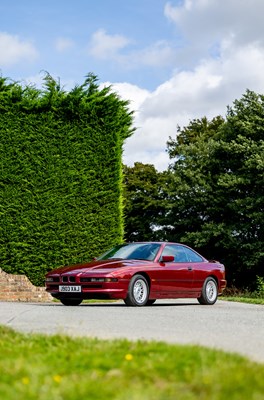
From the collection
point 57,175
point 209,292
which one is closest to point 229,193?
point 57,175

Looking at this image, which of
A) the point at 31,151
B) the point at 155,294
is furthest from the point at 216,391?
the point at 31,151

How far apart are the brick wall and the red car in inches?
147

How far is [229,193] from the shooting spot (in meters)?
40.8

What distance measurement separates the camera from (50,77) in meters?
22.1

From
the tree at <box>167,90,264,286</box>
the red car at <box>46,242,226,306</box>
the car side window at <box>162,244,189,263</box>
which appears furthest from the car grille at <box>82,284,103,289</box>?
the tree at <box>167,90,264,286</box>

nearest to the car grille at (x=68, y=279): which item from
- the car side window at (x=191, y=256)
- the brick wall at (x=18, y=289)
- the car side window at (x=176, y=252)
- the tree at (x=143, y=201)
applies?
the car side window at (x=176, y=252)

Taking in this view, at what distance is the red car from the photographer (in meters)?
15.0

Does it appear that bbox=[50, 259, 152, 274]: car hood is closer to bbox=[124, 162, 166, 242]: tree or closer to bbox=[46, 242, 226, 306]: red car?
bbox=[46, 242, 226, 306]: red car

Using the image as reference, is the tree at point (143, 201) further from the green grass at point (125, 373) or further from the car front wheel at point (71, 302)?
the green grass at point (125, 373)

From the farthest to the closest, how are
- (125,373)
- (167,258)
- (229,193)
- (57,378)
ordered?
(229,193)
(167,258)
(125,373)
(57,378)

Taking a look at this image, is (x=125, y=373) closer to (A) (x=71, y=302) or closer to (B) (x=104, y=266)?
(B) (x=104, y=266)

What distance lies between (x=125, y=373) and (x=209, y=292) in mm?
12388

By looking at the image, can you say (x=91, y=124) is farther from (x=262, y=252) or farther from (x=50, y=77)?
(x=262, y=252)

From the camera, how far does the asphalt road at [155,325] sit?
8414mm
